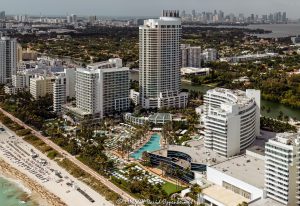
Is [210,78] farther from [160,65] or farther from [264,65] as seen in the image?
[160,65]

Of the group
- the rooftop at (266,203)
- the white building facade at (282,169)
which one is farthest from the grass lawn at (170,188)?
the white building facade at (282,169)

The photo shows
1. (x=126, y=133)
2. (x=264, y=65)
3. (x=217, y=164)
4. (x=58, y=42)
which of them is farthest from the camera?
(x=58, y=42)

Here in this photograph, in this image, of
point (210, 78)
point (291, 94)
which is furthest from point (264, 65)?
point (291, 94)

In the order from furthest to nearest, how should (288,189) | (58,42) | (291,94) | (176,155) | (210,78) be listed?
(58,42), (210,78), (291,94), (176,155), (288,189)

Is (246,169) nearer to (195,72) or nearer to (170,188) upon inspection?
(170,188)

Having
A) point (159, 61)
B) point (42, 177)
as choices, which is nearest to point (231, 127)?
point (42, 177)

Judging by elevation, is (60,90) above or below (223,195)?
above

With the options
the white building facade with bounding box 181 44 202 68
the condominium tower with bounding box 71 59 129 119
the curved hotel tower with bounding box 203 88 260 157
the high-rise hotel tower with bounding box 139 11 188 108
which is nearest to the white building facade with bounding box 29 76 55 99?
the condominium tower with bounding box 71 59 129 119
